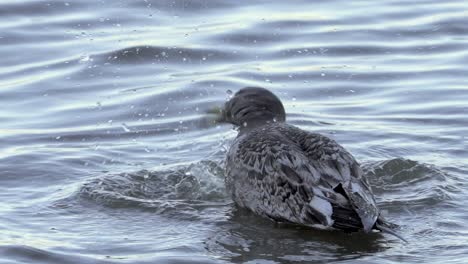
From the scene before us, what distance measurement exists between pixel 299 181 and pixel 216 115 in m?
2.14

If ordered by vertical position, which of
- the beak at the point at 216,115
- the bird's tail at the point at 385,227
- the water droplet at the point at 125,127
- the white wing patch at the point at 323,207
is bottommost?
the bird's tail at the point at 385,227

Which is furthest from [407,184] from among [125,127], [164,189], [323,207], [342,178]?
[125,127]

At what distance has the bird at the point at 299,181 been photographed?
8.34 m

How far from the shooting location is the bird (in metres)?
8.34

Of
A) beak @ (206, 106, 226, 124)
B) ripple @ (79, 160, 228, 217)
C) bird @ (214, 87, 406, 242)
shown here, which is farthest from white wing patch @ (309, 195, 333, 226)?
beak @ (206, 106, 226, 124)

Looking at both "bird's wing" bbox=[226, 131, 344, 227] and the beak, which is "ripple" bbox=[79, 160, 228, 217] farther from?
the beak

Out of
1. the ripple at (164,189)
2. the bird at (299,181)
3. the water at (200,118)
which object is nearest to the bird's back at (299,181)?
the bird at (299,181)

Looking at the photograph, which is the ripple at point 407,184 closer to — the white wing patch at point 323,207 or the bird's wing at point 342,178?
the bird's wing at point 342,178

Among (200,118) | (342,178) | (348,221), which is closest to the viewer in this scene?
(348,221)

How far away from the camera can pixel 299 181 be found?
28.2ft

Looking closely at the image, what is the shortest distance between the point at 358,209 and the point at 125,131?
349 centimetres

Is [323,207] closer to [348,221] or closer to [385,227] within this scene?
[348,221]

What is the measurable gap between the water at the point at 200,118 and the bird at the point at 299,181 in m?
0.14

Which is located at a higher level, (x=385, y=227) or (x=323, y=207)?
(x=323, y=207)
